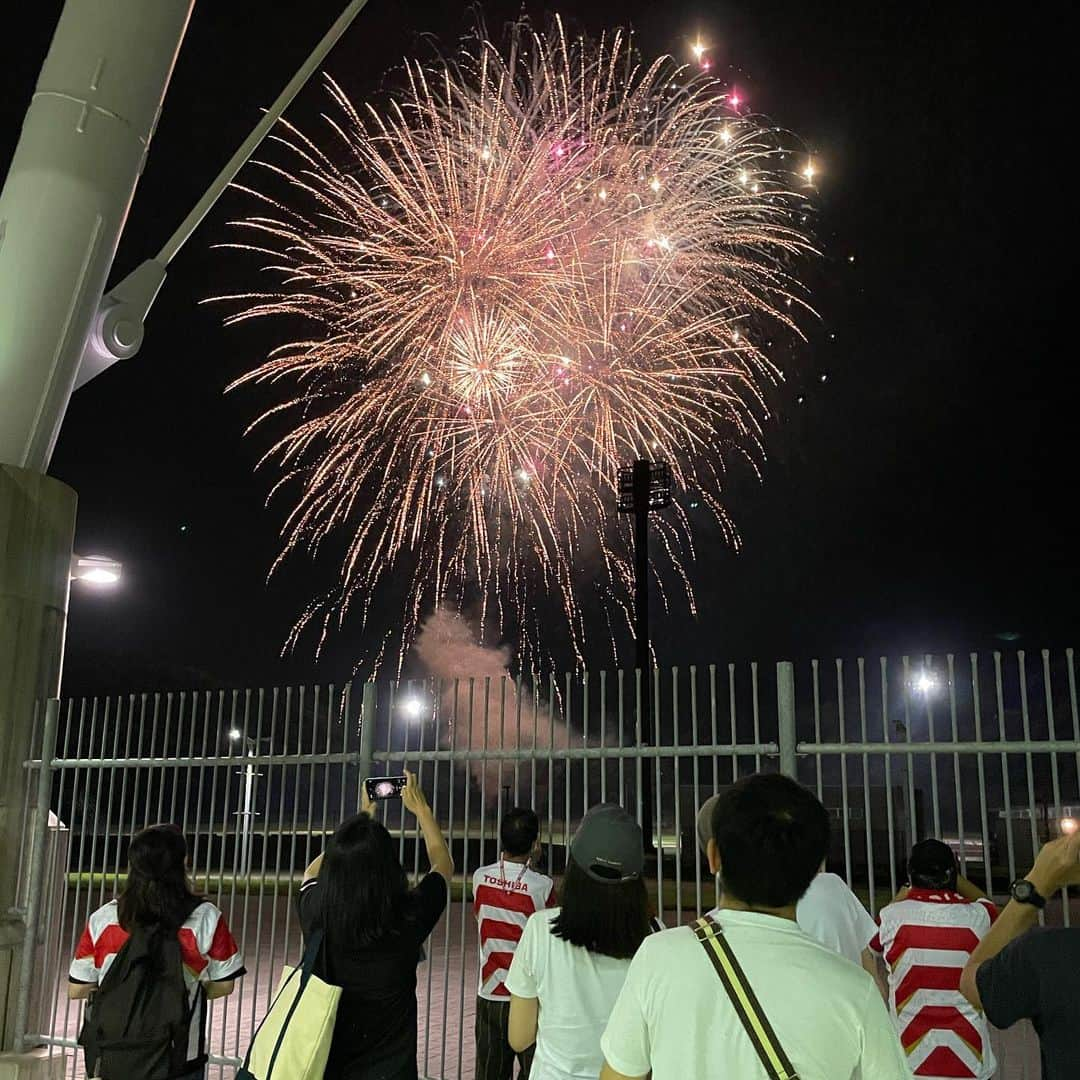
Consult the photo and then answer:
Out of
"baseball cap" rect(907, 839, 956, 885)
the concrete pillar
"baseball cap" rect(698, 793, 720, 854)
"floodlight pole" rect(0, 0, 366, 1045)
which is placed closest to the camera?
"baseball cap" rect(698, 793, 720, 854)

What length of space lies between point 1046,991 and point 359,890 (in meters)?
2.02

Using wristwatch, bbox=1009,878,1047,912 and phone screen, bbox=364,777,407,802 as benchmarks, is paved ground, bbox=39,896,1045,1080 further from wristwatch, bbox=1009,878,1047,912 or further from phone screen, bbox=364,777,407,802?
wristwatch, bbox=1009,878,1047,912

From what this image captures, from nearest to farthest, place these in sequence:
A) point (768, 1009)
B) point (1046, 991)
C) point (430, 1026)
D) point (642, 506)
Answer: point (768, 1009)
point (1046, 991)
point (430, 1026)
point (642, 506)

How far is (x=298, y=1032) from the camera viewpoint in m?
3.62

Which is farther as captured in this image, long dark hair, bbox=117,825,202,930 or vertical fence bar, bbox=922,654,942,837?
vertical fence bar, bbox=922,654,942,837

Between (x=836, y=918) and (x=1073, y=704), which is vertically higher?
(x=1073, y=704)

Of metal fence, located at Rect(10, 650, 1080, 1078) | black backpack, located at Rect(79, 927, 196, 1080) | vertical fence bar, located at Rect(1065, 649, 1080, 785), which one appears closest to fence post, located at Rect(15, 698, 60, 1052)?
metal fence, located at Rect(10, 650, 1080, 1078)

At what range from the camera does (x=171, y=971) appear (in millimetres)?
4910

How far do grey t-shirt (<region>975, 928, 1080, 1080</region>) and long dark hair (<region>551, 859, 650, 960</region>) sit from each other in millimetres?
1046

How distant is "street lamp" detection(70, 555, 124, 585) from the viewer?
1057cm

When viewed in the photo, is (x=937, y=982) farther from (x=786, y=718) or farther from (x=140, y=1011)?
(x=140, y=1011)

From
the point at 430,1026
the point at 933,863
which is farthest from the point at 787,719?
the point at 430,1026

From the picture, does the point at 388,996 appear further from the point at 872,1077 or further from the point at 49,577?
the point at 49,577

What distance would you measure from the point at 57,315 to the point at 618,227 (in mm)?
10252
